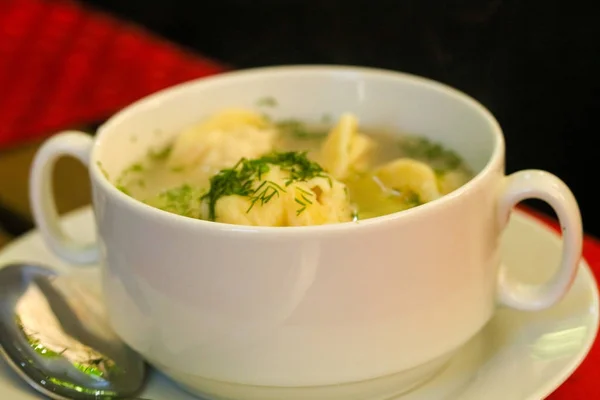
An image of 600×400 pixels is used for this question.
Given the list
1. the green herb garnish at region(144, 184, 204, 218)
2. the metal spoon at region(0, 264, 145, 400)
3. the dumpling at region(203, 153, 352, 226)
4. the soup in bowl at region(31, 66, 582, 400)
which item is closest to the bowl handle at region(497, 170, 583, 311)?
the soup in bowl at region(31, 66, 582, 400)

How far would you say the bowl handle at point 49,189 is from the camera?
2.85 ft

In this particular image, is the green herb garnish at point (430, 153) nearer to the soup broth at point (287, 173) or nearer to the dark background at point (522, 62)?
the soup broth at point (287, 173)

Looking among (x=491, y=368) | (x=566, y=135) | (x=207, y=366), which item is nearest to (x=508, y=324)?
(x=491, y=368)

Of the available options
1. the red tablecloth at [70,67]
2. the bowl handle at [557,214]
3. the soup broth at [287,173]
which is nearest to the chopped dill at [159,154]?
the soup broth at [287,173]

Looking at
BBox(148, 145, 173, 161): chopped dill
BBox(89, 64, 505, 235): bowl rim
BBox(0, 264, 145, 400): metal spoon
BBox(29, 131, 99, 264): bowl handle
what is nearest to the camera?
BBox(89, 64, 505, 235): bowl rim

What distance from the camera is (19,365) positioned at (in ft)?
2.46

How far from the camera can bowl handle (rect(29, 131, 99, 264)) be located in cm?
87

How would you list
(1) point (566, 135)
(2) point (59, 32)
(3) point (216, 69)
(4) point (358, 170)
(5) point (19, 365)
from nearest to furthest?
(5) point (19, 365), (4) point (358, 170), (1) point (566, 135), (3) point (216, 69), (2) point (59, 32)

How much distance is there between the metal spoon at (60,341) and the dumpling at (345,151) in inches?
12.4

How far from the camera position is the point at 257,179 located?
75 cm

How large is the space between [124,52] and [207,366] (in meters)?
1.47

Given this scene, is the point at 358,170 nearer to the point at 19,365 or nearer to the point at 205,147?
the point at 205,147

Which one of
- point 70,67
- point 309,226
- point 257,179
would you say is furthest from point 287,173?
point 70,67

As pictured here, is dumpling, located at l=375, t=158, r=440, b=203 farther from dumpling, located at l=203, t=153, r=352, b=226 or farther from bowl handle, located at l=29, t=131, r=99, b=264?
bowl handle, located at l=29, t=131, r=99, b=264
